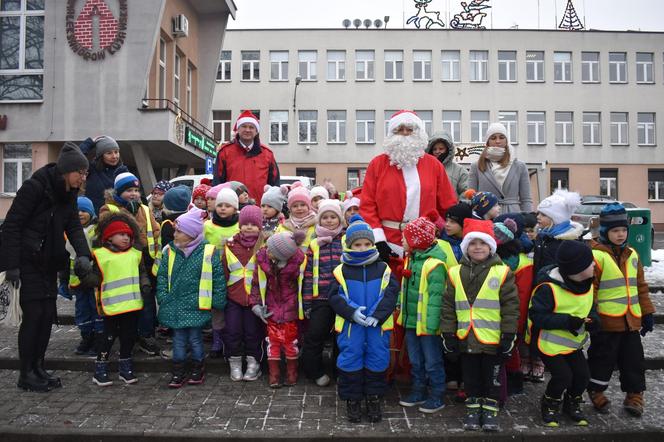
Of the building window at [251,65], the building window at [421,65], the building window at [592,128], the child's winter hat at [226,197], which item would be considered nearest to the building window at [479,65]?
the building window at [421,65]

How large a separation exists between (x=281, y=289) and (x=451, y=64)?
31599 millimetres

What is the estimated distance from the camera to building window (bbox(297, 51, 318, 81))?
33.4 meters

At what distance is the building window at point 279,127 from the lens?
33312mm

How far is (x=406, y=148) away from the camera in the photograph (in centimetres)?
475

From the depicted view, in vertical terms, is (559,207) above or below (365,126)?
below

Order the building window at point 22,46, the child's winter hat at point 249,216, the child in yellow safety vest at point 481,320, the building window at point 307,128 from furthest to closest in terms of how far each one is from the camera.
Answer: the building window at point 307,128 < the building window at point 22,46 < the child's winter hat at point 249,216 < the child in yellow safety vest at point 481,320

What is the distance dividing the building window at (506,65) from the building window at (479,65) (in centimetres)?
82

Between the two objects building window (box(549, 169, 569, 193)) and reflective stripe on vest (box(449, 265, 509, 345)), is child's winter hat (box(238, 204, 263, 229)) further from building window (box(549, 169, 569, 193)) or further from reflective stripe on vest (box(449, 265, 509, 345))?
building window (box(549, 169, 569, 193))

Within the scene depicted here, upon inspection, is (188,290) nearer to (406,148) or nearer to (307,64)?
(406,148)

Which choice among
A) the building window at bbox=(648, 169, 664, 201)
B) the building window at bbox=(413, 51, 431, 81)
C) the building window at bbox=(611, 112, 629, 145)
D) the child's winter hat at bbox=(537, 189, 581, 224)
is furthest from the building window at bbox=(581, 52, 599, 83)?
the child's winter hat at bbox=(537, 189, 581, 224)

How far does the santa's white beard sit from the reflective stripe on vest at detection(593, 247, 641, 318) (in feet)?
5.63

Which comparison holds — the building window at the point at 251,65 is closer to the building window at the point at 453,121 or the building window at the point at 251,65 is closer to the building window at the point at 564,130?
the building window at the point at 453,121

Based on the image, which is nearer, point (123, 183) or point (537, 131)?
point (123, 183)

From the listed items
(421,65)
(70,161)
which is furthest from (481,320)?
(421,65)
